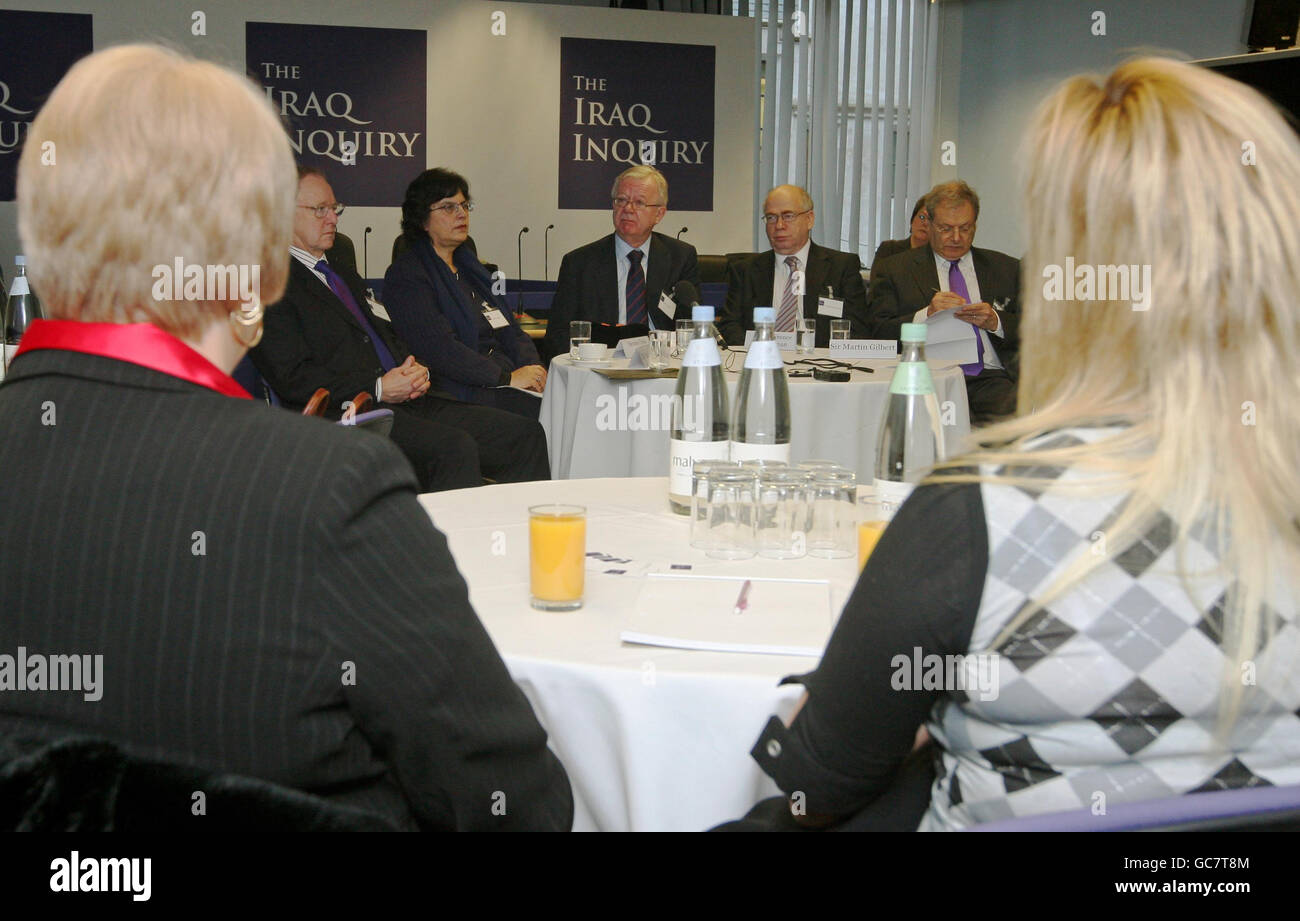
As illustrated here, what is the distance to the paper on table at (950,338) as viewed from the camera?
492 cm

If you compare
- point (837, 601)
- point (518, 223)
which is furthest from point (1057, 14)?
point (837, 601)

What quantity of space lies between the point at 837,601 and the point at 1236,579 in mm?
650

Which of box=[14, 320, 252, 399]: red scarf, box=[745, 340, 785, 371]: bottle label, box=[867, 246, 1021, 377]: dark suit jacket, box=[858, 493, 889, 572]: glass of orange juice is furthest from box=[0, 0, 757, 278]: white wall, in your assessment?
box=[14, 320, 252, 399]: red scarf

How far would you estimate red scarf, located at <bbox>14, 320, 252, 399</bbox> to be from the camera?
0.97 meters

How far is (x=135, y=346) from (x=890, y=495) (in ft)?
3.43

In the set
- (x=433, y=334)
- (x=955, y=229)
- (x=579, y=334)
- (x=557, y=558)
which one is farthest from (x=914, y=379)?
(x=955, y=229)

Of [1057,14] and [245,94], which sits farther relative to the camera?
[1057,14]

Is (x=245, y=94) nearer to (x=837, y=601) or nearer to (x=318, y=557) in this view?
(x=318, y=557)

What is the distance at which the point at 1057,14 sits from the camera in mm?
8781

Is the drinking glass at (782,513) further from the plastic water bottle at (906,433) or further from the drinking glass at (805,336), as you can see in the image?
the drinking glass at (805,336)

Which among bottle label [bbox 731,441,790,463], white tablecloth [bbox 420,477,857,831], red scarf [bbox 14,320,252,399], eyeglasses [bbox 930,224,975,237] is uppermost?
eyeglasses [bbox 930,224,975,237]

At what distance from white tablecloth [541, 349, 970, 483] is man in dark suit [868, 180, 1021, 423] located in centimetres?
96

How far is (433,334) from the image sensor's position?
186 inches

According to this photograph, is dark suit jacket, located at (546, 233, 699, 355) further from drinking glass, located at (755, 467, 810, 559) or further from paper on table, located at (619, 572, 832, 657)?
paper on table, located at (619, 572, 832, 657)
